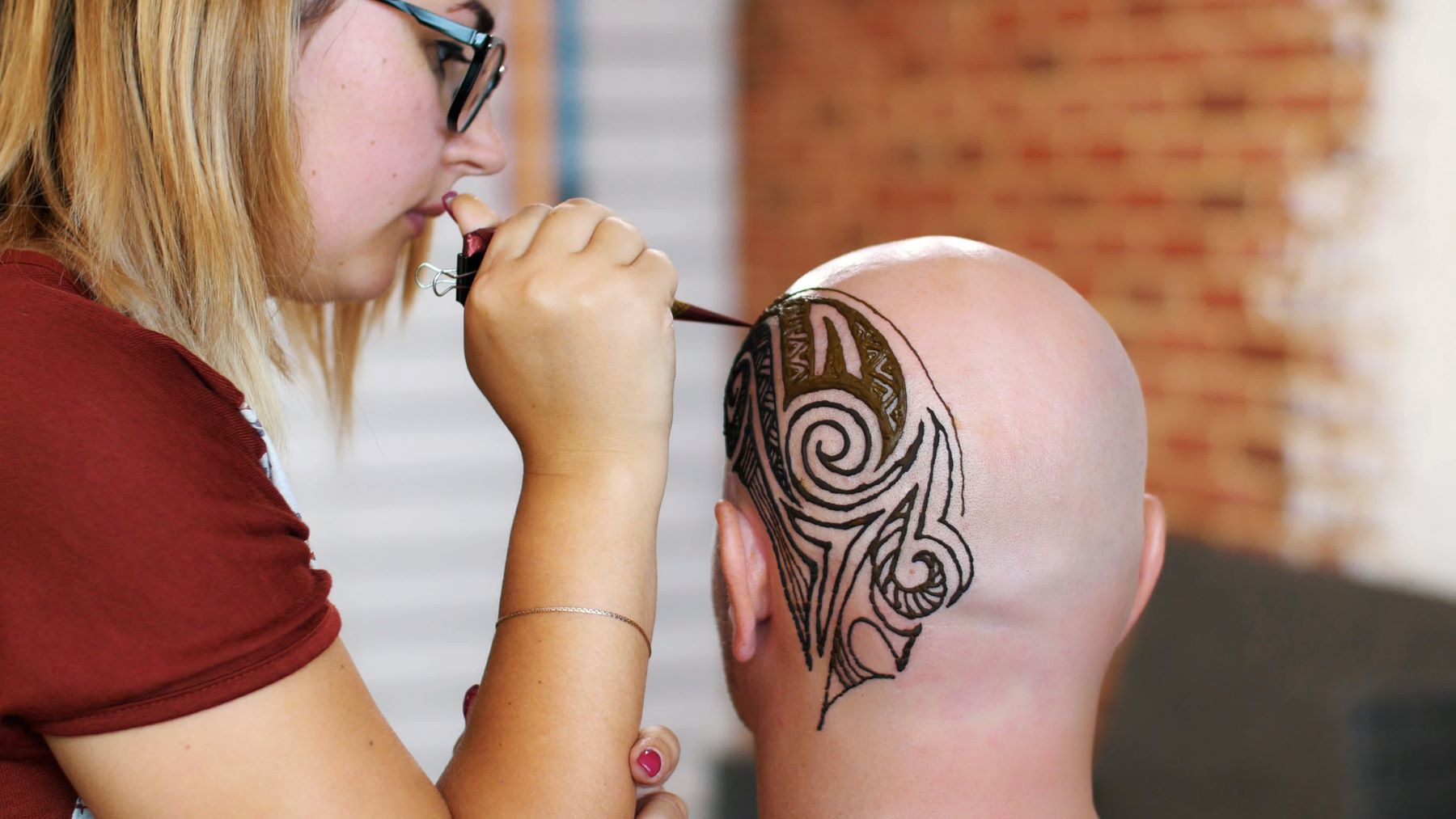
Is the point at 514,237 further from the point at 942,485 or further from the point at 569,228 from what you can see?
the point at 942,485

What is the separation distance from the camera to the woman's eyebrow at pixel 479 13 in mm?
1070

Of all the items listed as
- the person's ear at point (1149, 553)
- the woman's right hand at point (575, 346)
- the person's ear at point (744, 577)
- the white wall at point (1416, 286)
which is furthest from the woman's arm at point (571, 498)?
the white wall at point (1416, 286)

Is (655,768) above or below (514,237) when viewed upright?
below

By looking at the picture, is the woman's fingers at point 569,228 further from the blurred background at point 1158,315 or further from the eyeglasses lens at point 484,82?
the blurred background at point 1158,315

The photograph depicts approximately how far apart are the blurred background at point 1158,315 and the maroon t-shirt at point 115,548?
0.60 m

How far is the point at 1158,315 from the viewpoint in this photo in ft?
8.34

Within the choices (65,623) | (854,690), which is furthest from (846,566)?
(65,623)

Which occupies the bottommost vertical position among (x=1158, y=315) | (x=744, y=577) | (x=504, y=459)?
(x=504, y=459)

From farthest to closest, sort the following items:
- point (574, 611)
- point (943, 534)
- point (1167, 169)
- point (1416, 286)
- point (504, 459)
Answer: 1. point (504, 459)
2. point (1167, 169)
3. point (1416, 286)
4. point (943, 534)
5. point (574, 611)

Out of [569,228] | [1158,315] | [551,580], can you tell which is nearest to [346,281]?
[569,228]

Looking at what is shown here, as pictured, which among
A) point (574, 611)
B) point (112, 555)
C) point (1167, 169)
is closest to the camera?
point (112, 555)

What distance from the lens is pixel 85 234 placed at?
0.91 m

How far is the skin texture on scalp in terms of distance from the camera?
1001mm

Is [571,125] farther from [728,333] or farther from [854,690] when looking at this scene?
[854,690]
